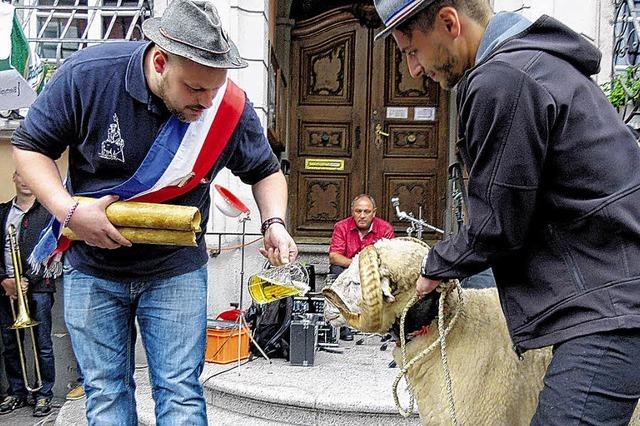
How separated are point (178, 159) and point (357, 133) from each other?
6854 mm

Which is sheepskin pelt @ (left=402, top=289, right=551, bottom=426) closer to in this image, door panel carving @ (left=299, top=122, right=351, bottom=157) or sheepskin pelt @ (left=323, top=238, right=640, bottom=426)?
sheepskin pelt @ (left=323, top=238, right=640, bottom=426)

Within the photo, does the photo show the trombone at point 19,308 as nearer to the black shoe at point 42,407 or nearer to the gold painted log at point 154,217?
the black shoe at point 42,407

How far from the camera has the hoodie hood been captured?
73.9 inches

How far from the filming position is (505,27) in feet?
6.45

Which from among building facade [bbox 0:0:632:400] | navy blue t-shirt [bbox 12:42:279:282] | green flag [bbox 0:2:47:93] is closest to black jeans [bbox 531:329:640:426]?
navy blue t-shirt [bbox 12:42:279:282]

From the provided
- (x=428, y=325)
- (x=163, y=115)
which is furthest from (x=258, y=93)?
(x=428, y=325)

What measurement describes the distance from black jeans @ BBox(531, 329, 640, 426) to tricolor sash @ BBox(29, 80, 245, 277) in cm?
145

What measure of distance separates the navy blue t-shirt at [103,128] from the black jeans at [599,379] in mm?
1514

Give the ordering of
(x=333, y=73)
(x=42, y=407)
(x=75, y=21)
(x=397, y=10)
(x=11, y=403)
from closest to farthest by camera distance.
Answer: (x=397, y=10), (x=42, y=407), (x=11, y=403), (x=75, y=21), (x=333, y=73)

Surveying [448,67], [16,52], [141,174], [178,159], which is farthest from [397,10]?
[16,52]

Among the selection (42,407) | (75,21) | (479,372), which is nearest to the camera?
(479,372)

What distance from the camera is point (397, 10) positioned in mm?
2027

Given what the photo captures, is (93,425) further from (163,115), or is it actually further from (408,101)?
(408,101)

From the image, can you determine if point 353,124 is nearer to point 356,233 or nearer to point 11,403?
point 356,233
